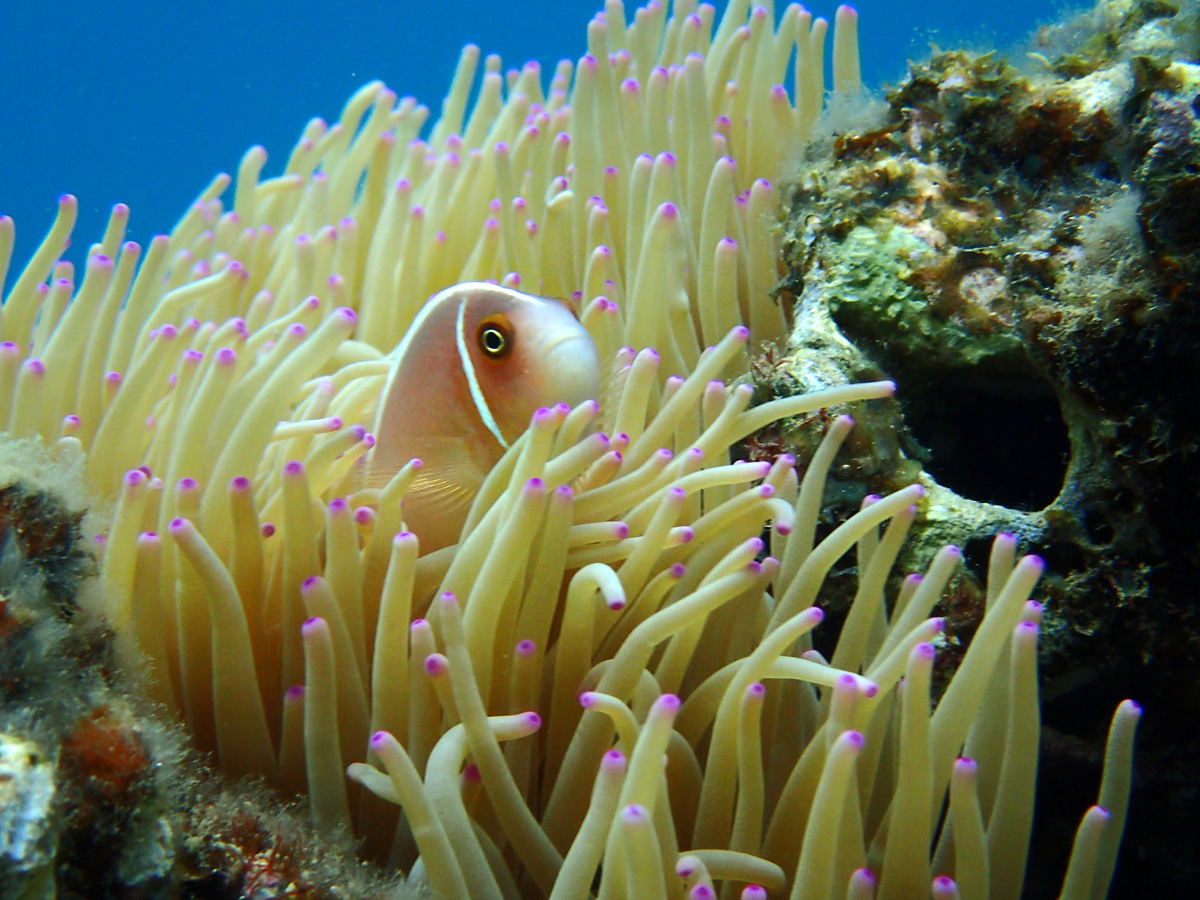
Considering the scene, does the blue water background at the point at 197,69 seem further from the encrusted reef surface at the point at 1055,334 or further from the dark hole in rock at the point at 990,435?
the dark hole in rock at the point at 990,435

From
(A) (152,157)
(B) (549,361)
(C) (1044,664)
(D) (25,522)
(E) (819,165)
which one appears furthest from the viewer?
(A) (152,157)

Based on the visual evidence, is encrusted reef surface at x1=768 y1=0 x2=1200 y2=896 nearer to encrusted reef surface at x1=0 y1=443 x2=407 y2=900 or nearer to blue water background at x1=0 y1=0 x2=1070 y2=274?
encrusted reef surface at x1=0 y1=443 x2=407 y2=900

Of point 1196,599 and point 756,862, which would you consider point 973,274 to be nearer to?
point 1196,599

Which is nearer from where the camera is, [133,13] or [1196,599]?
[1196,599]

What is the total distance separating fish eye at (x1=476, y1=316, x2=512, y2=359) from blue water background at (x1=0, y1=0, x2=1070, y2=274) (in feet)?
96.8

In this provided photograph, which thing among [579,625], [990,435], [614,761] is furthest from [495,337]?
[990,435]

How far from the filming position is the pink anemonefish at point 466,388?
38.2 inches

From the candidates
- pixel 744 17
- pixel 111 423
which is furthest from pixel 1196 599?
pixel 744 17

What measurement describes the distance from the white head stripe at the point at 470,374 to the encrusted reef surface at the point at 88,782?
1.38ft

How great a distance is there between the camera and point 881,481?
121 centimetres

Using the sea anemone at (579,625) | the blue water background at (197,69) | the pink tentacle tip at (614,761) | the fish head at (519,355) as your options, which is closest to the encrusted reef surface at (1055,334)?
the sea anemone at (579,625)

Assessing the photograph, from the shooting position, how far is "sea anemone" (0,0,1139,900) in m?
0.74

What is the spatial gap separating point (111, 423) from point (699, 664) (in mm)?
833

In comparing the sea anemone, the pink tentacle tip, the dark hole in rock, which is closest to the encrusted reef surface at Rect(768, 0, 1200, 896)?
the dark hole in rock
